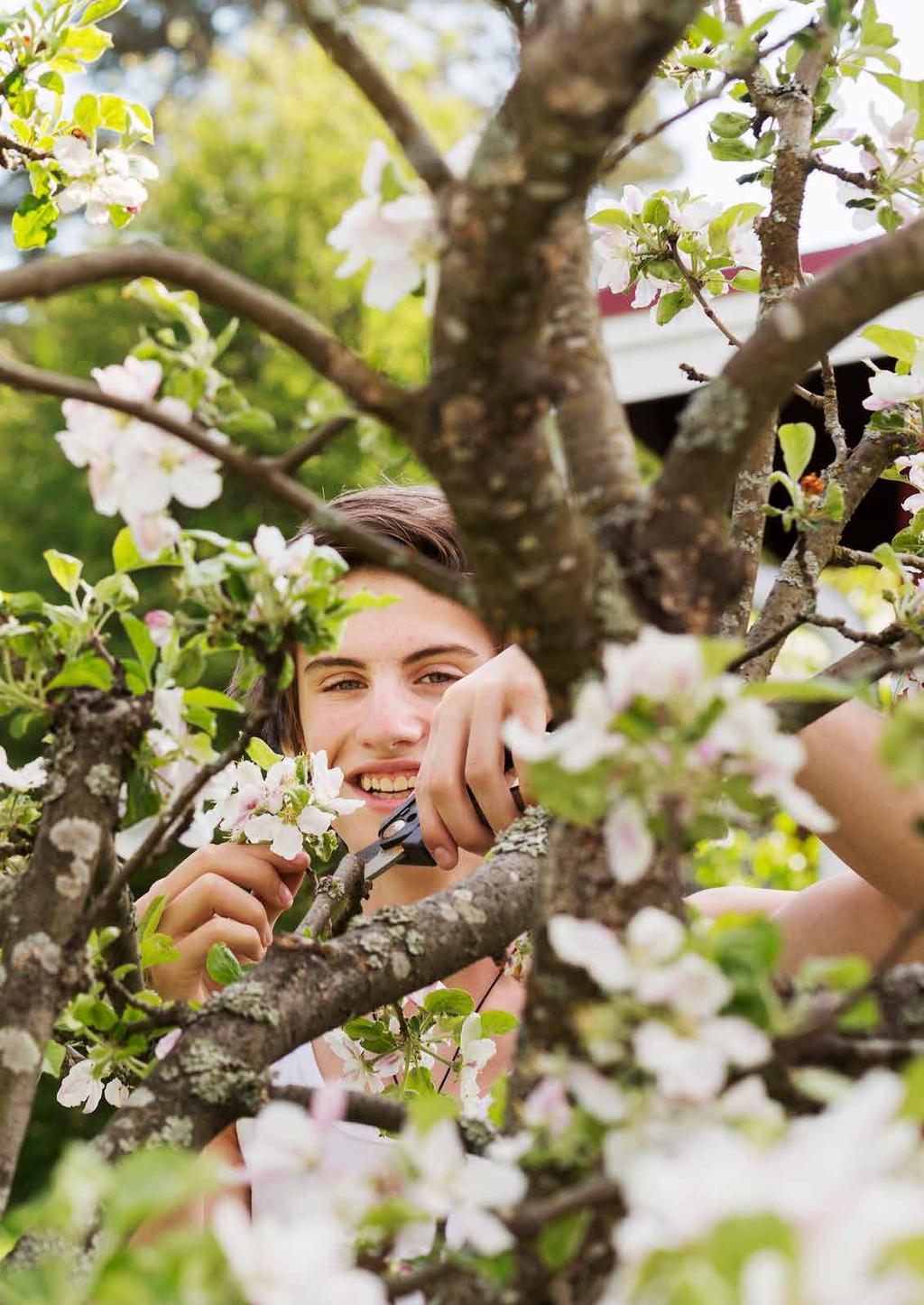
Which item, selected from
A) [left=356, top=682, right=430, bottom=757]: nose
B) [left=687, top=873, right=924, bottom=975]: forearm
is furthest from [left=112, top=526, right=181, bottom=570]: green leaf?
[left=356, top=682, right=430, bottom=757]: nose

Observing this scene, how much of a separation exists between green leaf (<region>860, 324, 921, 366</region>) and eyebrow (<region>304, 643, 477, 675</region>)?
1.16 m

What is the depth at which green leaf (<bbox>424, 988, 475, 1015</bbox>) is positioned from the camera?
141 cm

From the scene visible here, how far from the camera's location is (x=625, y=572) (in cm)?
68

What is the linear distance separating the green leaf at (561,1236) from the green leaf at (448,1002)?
2.79 ft

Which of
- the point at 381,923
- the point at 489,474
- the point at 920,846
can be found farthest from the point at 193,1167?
the point at 920,846

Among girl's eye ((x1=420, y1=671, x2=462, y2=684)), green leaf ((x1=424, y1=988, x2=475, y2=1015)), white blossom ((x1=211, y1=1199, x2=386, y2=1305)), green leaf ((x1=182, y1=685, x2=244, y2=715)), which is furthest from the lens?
girl's eye ((x1=420, y1=671, x2=462, y2=684))

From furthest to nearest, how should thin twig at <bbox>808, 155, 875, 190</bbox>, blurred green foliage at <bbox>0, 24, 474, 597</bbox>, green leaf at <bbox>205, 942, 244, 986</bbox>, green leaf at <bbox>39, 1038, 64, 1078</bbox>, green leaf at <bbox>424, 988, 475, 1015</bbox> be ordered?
blurred green foliage at <bbox>0, 24, 474, 597</bbox>
green leaf at <bbox>424, 988, 475, 1015</bbox>
thin twig at <bbox>808, 155, 875, 190</bbox>
green leaf at <bbox>205, 942, 244, 986</bbox>
green leaf at <bbox>39, 1038, 64, 1078</bbox>

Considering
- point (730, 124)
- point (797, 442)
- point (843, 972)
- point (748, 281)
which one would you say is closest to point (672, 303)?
point (748, 281)

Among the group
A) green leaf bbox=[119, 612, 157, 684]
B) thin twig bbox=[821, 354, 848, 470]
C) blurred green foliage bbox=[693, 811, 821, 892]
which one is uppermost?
thin twig bbox=[821, 354, 848, 470]

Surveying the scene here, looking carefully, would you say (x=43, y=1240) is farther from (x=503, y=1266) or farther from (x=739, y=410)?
(x=739, y=410)

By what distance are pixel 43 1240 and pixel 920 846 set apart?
86 centimetres

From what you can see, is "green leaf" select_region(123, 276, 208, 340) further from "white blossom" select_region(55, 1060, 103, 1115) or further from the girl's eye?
the girl's eye

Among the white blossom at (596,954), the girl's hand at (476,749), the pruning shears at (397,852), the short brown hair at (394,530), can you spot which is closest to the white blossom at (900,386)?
the girl's hand at (476,749)

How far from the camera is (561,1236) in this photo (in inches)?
21.7
